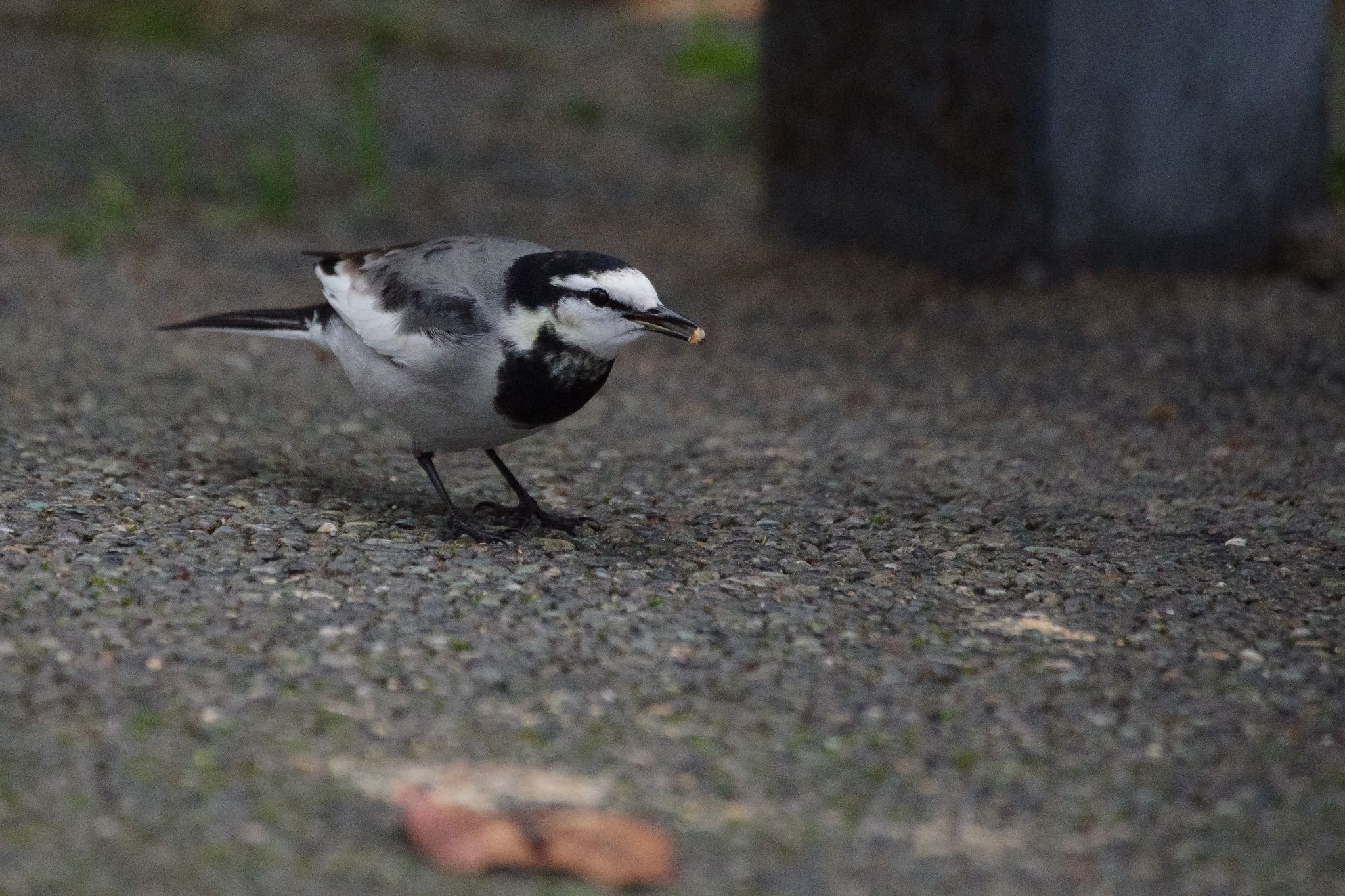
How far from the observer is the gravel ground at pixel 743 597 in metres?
2.57

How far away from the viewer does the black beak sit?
371cm

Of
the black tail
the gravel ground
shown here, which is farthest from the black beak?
the black tail

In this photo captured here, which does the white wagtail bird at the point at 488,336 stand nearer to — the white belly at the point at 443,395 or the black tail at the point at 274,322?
the white belly at the point at 443,395

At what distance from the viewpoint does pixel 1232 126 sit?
6391mm

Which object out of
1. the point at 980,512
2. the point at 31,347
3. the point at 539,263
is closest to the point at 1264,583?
the point at 980,512

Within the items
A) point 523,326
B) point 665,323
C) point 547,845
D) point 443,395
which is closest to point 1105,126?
point 665,323

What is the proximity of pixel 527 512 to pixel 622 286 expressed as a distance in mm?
765

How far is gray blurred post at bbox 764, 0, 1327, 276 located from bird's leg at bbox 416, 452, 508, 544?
317cm

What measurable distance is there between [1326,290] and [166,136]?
5660 millimetres

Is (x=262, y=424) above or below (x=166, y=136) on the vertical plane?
below

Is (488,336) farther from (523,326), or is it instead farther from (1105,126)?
(1105,126)

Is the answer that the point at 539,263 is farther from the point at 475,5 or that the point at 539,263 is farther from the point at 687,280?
the point at 475,5

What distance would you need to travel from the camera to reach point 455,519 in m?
4.02

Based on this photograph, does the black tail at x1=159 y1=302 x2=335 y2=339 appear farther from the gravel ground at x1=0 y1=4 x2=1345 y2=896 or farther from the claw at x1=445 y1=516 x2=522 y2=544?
the claw at x1=445 y1=516 x2=522 y2=544
